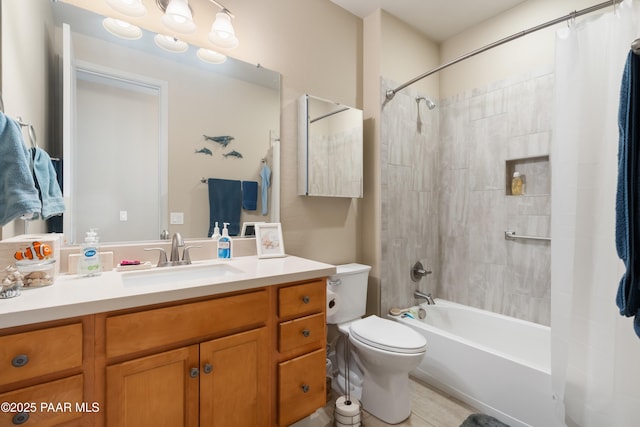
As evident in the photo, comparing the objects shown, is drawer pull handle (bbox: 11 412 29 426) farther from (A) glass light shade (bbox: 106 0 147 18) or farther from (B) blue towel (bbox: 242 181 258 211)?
(A) glass light shade (bbox: 106 0 147 18)

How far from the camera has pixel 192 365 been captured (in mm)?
1054

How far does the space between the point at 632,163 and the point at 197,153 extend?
1739 millimetres

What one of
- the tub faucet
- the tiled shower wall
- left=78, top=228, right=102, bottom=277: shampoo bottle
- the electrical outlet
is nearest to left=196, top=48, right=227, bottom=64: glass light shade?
the electrical outlet

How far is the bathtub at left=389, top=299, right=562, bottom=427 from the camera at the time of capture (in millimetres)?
1552

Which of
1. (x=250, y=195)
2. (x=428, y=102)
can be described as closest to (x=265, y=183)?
(x=250, y=195)

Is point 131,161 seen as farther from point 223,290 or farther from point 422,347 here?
point 422,347

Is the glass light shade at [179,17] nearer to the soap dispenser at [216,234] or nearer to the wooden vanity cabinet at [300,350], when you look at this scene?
the soap dispenser at [216,234]

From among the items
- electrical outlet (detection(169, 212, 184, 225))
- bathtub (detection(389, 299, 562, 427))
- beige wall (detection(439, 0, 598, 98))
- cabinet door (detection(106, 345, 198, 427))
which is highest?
beige wall (detection(439, 0, 598, 98))

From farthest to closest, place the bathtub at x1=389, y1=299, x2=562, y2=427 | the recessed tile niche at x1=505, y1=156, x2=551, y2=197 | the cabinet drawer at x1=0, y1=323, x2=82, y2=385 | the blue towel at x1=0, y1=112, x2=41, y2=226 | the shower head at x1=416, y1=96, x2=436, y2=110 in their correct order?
the shower head at x1=416, y1=96, x2=436, y2=110
the recessed tile niche at x1=505, y1=156, x2=551, y2=197
the bathtub at x1=389, y1=299, x2=562, y2=427
the blue towel at x1=0, y1=112, x2=41, y2=226
the cabinet drawer at x1=0, y1=323, x2=82, y2=385

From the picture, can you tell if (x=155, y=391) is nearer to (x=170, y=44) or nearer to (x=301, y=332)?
(x=301, y=332)

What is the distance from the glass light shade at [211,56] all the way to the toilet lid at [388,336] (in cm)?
174

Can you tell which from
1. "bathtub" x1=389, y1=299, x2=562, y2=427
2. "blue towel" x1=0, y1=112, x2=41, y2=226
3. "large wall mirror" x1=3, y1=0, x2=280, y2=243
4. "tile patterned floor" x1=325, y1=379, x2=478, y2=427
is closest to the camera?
"blue towel" x1=0, y1=112, x2=41, y2=226

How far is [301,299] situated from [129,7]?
1580 mm

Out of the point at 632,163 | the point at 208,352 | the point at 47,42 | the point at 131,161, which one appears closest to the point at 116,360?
the point at 208,352
